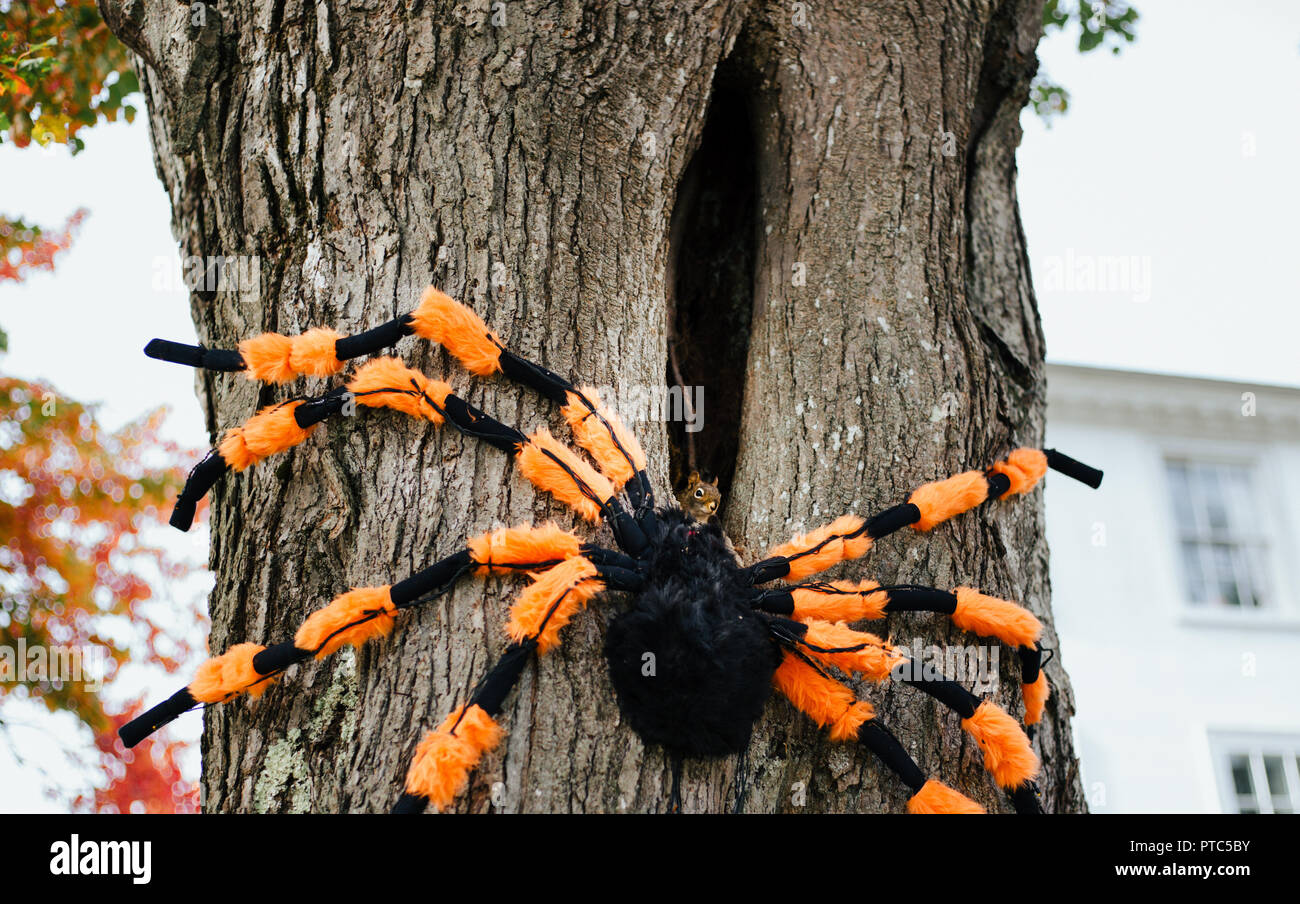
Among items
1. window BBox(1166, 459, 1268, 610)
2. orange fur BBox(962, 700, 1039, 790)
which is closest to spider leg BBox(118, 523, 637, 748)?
orange fur BBox(962, 700, 1039, 790)

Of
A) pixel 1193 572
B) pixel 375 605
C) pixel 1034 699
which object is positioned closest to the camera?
pixel 375 605

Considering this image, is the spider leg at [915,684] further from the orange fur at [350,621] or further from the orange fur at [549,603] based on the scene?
the orange fur at [350,621]

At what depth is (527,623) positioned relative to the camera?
4.50 ft

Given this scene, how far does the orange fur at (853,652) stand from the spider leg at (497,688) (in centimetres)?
31

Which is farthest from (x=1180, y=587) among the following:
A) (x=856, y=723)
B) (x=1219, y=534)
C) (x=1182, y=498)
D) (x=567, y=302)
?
(x=567, y=302)

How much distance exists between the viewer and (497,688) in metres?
1.34

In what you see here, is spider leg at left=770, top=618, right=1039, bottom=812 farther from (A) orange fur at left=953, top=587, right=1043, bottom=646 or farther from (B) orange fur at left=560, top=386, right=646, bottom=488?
(B) orange fur at left=560, top=386, right=646, bottom=488

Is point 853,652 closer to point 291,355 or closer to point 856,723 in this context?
point 856,723

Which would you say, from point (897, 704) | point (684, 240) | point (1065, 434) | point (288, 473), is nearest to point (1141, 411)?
point (1065, 434)

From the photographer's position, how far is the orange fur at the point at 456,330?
1.53 m

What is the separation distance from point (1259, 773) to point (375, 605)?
766cm

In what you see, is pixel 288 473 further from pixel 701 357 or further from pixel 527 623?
pixel 701 357

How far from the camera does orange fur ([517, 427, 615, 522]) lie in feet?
4.96
